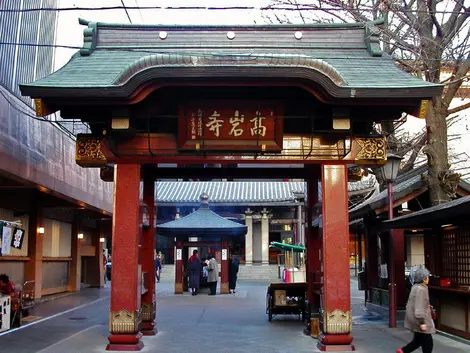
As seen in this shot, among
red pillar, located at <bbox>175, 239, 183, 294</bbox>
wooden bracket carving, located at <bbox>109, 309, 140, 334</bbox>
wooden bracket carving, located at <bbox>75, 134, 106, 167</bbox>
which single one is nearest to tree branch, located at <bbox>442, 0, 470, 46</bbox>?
wooden bracket carving, located at <bbox>75, 134, 106, 167</bbox>

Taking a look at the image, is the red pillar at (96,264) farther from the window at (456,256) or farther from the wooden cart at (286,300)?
the window at (456,256)

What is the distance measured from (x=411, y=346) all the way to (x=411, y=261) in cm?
1838

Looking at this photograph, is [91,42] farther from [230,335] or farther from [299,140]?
[230,335]

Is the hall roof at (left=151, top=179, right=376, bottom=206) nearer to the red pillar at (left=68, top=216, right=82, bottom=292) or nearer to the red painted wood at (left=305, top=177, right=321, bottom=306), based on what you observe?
the red pillar at (left=68, top=216, right=82, bottom=292)

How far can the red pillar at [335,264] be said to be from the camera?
403 inches

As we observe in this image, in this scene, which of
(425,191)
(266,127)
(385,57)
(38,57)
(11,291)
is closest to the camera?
(266,127)

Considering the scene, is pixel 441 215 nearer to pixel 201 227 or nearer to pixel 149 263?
pixel 149 263

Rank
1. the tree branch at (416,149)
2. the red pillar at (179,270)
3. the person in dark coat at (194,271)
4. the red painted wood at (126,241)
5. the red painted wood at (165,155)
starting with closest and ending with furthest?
the red painted wood at (126,241) → the red painted wood at (165,155) → the tree branch at (416,149) → the person in dark coat at (194,271) → the red pillar at (179,270)

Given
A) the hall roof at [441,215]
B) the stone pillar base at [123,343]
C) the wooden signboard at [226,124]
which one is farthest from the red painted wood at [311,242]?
the stone pillar base at [123,343]

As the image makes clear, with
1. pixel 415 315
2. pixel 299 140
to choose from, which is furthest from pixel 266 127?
pixel 415 315

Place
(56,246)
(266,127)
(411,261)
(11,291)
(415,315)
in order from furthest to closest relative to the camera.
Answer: (411,261) → (56,246) → (11,291) → (266,127) → (415,315)

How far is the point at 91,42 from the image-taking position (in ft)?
38.7

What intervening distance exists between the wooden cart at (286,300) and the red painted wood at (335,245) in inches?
185

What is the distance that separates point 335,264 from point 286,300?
16.8 ft
